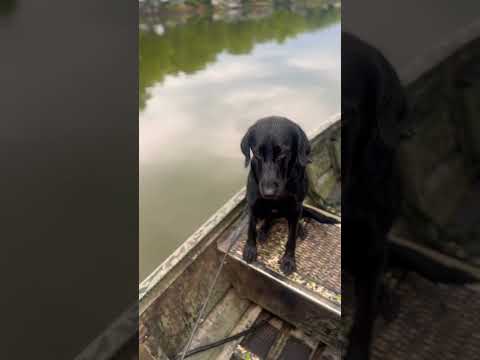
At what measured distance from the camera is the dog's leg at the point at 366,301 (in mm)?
460

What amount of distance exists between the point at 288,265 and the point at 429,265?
4.75 ft

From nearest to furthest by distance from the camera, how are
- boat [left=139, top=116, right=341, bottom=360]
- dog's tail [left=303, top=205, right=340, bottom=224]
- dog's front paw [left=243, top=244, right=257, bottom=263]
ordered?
boat [left=139, top=116, right=341, bottom=360] < dog's front paw [left=243, top=244, right=257, bottom=263] < dog's tail [left=303, top=205, right=340, bottom=224]

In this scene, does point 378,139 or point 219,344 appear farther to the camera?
point 219,344

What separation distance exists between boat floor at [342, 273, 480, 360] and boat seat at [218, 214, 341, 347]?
123 cm

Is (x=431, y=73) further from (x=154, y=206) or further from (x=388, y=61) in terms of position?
(x=154, y=206)

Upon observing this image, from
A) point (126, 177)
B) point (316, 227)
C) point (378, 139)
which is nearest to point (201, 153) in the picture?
point (316, 227)

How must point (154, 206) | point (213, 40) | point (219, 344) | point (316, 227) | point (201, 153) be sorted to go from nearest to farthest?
1. point (219, 344)
2. point (316, 227)
3. point (154, 206)
4. point (201, 153)
5. point (213, 40)

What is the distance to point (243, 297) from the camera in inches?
84.3

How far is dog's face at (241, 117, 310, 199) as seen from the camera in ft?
4.94

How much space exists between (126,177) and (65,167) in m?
0.17

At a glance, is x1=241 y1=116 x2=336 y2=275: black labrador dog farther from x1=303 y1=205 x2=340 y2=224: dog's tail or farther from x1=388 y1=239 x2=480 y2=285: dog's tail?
x1=388 y1=239 x2=480 y2=285: dog's tail

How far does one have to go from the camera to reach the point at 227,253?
2.01m

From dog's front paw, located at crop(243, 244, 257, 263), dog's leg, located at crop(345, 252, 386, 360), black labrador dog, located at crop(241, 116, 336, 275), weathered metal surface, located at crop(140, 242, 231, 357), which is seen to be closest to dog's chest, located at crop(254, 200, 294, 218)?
black labrador dog, located at crop(241, 116, 336, 275)

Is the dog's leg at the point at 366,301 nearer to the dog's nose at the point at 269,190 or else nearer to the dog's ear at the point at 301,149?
the dog's nose at the point at 269,190
